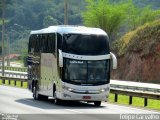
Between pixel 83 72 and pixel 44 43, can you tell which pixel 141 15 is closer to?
pixel 44 43

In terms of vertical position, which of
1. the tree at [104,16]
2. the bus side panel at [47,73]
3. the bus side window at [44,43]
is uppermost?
the tree at [104,16]

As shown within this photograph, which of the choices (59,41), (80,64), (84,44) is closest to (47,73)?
(59,41)

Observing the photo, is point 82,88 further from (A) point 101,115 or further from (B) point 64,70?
(A) point 101,115

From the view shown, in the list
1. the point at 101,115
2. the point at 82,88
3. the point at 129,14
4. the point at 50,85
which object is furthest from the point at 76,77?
the point at 129,14

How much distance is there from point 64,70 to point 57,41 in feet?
5.24

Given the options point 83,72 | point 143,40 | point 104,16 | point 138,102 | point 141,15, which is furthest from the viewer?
point 141,15

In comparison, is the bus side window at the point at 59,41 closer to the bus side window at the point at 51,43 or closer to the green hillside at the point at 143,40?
the bus side window at the point at 51,43

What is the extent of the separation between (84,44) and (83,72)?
1.29m

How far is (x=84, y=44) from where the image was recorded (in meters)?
28.1

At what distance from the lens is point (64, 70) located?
27734 millimetres

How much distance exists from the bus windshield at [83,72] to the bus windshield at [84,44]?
460 mm

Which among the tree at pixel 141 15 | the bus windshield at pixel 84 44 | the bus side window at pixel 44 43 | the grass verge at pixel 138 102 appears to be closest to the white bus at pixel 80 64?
the bus windshield at pixel 84 44

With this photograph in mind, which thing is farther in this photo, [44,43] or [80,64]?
[44,43]

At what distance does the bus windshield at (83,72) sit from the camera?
90.7 feet
